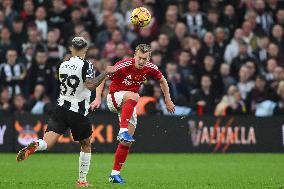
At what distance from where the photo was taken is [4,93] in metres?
19.5

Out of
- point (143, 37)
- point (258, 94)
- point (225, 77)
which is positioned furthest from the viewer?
point (143, 37)

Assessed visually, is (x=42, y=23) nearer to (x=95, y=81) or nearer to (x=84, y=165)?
(x=84, y=165)

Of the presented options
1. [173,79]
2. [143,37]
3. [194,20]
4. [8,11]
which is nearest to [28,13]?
[8,11]

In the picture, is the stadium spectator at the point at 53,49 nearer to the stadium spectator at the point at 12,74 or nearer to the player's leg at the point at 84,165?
the stadium spectator at the point at 12,74

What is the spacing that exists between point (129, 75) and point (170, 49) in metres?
8.62

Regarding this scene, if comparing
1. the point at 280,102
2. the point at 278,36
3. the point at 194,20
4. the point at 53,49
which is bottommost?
the point at 280,102

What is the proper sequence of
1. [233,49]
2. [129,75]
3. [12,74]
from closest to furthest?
[129,75]
[12,74]
[233,49]

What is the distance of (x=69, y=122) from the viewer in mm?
11406

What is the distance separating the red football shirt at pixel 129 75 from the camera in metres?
12.6

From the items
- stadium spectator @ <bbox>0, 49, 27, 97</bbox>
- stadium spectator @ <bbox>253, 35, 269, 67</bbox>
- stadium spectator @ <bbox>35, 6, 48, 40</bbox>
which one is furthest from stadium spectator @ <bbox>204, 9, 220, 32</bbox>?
stadium spectator @ <bbox>0, 49, 27, 97</bbox>

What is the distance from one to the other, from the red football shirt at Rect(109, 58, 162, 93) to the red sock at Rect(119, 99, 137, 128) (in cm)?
33

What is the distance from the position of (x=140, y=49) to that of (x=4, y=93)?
7900mm

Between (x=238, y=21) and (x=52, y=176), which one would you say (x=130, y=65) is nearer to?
(x=52, y=176)

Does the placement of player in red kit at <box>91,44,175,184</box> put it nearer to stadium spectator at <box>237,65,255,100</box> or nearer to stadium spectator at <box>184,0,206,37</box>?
stadium spectator at <box>237,65,255,100</box>
